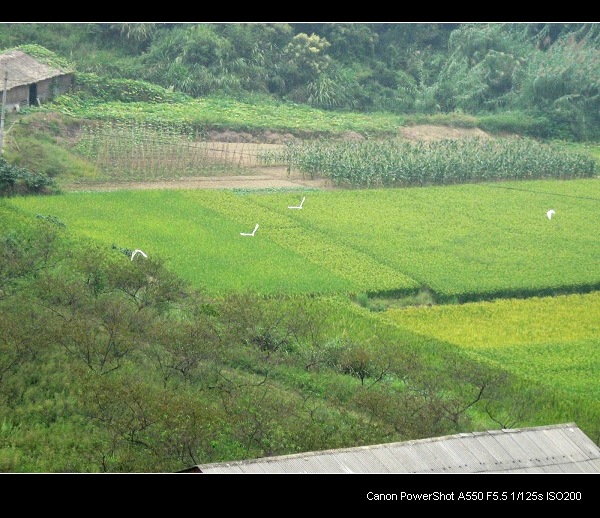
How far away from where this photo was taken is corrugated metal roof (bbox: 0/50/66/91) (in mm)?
29328

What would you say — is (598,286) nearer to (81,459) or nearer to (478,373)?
(478,373)

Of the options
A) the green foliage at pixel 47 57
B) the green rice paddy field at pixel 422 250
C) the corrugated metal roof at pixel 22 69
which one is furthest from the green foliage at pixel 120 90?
the green rice paddy field at pixel 422 250

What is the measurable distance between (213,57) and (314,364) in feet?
73.3

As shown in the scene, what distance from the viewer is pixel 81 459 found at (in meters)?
10.8

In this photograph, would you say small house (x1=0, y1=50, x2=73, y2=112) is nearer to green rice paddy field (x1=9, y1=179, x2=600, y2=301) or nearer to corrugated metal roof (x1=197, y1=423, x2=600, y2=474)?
green rice paddy field (x1=9, y1=179, x2=600, y2=301)

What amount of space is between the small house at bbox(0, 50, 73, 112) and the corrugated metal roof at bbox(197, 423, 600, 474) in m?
21.3

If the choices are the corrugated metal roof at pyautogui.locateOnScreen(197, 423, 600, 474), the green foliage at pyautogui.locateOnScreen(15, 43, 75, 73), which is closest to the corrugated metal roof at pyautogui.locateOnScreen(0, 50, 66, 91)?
the green foliage at pyautogui.locateOnScreen(15, 43, 75, 73)

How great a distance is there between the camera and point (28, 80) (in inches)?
1169

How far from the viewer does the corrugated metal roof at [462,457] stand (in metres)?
9.16

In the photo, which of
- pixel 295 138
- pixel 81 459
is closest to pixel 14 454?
pixel 81 459

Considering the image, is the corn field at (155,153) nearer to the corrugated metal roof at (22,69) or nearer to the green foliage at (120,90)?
the corrugated metal roof at (22,69)

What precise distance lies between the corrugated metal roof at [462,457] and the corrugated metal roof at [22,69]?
21.5 metres

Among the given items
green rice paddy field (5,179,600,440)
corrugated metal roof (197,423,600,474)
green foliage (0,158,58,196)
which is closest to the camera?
corrugated metal roof (197,423,600,474)

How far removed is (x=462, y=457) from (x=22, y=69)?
2299cm
